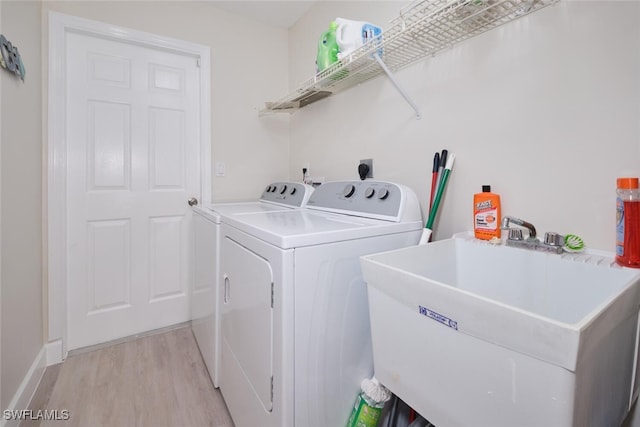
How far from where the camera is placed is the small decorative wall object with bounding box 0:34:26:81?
4.27ft

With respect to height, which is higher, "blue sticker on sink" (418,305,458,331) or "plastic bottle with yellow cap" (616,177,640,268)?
"plastic bottle with yellow cap" (616,177,640,268)

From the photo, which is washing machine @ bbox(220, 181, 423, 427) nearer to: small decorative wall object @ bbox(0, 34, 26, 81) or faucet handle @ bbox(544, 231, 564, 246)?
faucet handle @ bbox(544, 231, 564, 246)

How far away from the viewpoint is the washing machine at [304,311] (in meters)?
0.97

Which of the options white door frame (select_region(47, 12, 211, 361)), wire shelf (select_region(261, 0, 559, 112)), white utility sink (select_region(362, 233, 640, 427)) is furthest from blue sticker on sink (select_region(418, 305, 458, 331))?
white door frame (select_region(47, 12, 211, 361))

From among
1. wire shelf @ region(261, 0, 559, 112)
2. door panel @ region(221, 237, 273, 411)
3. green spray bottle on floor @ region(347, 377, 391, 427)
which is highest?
wire shelf @ region(261, 0, 559, 112)

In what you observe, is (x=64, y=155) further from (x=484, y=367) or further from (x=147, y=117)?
(x=484, y=367)

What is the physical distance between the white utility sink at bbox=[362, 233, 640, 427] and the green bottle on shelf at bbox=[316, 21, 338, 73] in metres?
1.14

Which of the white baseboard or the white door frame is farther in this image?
the white door frame

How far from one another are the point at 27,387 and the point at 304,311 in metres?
1.68

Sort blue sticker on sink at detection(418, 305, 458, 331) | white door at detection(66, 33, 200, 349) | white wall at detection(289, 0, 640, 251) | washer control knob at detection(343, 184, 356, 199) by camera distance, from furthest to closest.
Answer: white door at detection(66, 33, 200, 349) < washer control knob at detection(343, 184, 356, 199) < white wall at detection(289, 0, 640, 251) < blue sticker on sink at detection(418, 305, 458, 331)

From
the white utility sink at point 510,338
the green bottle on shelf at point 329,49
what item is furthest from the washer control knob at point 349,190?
the green bottle on shelf at point 329,49

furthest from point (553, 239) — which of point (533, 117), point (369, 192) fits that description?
point (369, 192)

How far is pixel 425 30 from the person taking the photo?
121 cm

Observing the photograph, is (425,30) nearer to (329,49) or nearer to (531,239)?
(329,49)
